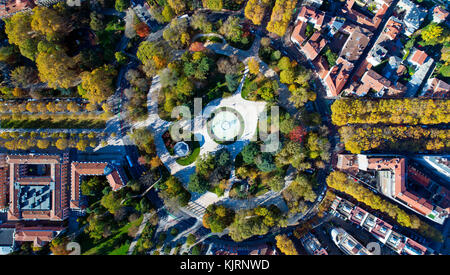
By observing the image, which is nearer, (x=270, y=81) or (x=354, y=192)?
(x=354, y=192)

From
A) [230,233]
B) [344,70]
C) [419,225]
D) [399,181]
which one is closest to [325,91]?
[344,70]

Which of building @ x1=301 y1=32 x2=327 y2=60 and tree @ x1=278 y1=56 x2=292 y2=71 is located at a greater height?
building @ x1=301 y1=32 x2=327 y2=60

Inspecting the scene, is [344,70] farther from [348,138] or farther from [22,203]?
[22,203]

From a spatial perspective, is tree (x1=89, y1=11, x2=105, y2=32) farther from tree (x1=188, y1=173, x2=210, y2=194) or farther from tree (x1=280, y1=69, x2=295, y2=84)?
tree (x1=280, y1=69, x2=295, y2=84)

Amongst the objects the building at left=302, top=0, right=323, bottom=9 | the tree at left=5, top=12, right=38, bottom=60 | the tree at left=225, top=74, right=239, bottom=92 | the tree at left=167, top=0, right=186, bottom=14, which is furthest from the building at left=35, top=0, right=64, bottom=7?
the building at left=302, top=0, right=323, bottom=9

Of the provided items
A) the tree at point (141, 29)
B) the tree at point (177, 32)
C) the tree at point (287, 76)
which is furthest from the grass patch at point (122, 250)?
the tree at point (287, 76)

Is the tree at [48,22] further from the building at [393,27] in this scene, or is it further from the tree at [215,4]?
the building at [393,27]
